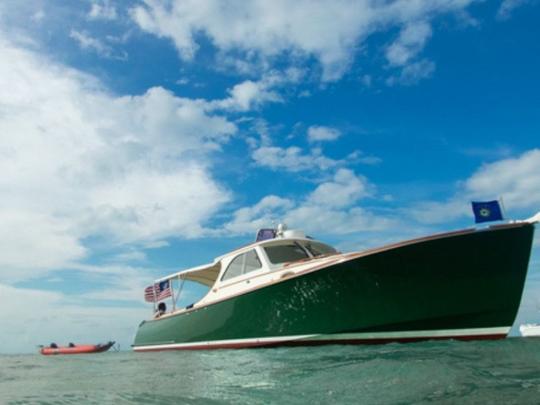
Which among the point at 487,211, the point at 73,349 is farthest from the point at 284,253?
the point at 73,349

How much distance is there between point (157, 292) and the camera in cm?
1786

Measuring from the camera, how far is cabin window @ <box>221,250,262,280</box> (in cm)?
1257

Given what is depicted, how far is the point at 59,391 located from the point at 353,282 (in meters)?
5.79

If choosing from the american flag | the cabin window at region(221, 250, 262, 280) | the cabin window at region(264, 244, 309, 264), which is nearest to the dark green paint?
the cabin window at region(264, 244, 309, 264)

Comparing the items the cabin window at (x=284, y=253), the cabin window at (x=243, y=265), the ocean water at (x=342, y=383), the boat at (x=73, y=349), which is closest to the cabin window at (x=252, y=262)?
the cabin window at (x=243, y=265)

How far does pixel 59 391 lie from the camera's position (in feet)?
19.3

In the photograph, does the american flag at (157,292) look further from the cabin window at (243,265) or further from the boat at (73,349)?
the boat at (73,349)

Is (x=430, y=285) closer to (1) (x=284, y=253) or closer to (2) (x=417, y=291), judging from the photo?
(2) (x=417, y=291)

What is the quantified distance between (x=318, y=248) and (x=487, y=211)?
5.25 m

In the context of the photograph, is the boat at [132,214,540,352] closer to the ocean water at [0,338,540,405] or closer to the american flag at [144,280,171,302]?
the ocean water at [0,338,540,405]

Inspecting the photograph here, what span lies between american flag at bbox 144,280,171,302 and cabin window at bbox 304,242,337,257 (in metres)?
6.91

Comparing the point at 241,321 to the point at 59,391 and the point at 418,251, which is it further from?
the point at 59,391

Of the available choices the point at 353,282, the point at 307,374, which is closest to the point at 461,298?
the point at 353,282

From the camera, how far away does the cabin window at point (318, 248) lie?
13.1 metres
